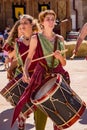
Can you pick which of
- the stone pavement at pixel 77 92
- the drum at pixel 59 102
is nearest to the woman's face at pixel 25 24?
the drum at pixel 59 102

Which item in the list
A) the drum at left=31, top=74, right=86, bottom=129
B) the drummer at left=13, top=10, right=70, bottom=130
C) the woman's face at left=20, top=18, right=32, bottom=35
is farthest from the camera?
the woman's face at left=20, top=18, right=32, bottom=35

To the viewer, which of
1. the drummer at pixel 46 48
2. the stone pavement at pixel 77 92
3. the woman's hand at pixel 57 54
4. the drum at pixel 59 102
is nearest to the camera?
the drum at pixel 59 102

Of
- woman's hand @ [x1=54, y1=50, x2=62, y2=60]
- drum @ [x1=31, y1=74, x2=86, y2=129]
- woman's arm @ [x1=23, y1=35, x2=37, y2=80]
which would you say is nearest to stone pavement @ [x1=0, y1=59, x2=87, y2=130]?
woman's arm @ [x1=23, y1=35, x2=37, y2=80]

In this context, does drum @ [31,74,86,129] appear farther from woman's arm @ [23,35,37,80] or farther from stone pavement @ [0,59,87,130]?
stone pavement @ [0,59,87,130]

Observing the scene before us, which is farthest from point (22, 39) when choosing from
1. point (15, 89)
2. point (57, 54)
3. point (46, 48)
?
point (57, 54)

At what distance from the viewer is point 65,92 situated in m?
3.84

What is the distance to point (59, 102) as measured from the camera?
383 centimetres

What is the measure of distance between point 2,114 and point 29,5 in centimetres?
1943

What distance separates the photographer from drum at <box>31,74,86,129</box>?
3.80m

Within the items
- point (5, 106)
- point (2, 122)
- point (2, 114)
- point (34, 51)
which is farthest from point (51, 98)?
point (5, 106)

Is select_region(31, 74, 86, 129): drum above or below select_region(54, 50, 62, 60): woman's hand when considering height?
below

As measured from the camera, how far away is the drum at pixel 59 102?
380cm

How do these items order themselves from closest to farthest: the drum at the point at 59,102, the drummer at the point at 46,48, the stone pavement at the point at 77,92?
the drum at the point at 59,102 → the drummer at the point at 46,48 → the stone pavement at the point at 77,92

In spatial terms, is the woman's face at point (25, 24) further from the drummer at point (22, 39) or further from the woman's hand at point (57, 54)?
the woman's hand at point (57, 54)
